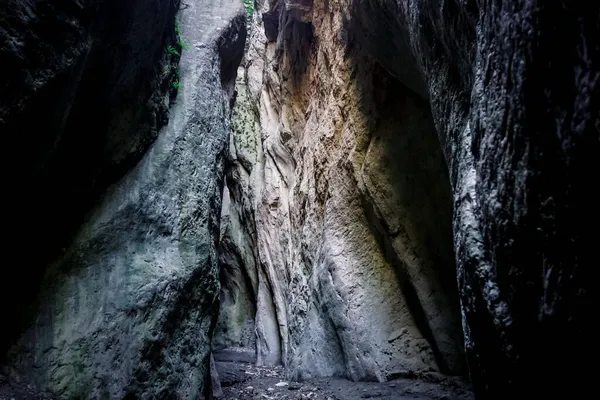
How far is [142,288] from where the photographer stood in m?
4.76

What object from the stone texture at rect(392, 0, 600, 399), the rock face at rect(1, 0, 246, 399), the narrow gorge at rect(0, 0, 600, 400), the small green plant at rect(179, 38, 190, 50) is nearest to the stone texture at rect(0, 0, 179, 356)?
the narrow gorge at rect(0, 0, 600, 400)

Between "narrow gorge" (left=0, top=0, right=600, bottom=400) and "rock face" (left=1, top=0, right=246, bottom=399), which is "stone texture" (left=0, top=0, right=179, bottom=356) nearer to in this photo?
"narrow gorge" (left=0, top=0, right=600, bottom=400)

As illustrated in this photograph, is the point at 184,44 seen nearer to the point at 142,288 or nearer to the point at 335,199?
the point at 335,199

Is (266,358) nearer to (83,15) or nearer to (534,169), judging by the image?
(83,15)

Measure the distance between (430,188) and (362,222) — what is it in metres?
1.47

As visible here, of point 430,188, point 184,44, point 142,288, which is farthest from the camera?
point 184,44

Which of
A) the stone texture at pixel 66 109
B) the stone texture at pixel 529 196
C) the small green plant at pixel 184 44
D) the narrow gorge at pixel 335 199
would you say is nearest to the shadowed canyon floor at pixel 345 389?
the narrow gorge at pixel 335 199

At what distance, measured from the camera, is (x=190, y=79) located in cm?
705

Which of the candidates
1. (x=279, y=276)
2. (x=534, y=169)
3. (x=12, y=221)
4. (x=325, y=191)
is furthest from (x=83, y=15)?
(x=279, y=276)

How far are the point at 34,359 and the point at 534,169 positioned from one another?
4.58m

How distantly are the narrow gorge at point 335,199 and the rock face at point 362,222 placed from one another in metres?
0.04

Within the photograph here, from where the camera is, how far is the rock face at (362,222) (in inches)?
219

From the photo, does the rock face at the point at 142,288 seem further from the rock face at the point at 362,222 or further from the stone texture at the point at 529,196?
the stone texture at the point at 529,196

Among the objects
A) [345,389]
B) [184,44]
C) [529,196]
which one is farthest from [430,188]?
[184,44]
